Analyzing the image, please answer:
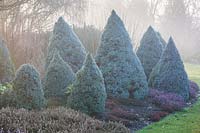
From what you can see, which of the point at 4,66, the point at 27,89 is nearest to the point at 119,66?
the point at 4,66

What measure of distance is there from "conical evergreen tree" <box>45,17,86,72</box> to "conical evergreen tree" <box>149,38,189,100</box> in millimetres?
2784

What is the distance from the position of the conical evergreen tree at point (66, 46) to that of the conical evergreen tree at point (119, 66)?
2.14ft

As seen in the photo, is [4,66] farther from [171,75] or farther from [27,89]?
[171,75]

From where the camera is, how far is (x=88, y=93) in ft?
26.9

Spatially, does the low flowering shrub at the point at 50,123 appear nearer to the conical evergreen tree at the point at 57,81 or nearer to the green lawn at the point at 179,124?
the green lawn at the point at 179,124

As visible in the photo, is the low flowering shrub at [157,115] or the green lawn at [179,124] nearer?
the green lawn at [179,124]

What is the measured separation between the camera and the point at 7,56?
35.2 feet

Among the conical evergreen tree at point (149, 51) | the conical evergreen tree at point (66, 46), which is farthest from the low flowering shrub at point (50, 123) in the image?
the conical evergreen tree at point (149, 51)

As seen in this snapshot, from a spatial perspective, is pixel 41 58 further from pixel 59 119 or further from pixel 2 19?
pixel 59 119

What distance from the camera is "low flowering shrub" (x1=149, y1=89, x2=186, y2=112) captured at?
35.0 feet

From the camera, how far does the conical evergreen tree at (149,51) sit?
14.2 metres

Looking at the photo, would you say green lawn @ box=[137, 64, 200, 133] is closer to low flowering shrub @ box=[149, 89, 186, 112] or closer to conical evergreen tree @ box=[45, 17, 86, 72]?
low flowering shrub @ box=[149, 89, 186, 112]

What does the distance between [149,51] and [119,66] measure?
3.49 metres

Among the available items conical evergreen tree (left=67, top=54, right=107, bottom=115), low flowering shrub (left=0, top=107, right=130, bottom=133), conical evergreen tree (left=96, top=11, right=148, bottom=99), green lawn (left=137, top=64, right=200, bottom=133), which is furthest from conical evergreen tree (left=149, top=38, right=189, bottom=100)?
low flowering shrub (left=0, top=107, right=130, bottom=133)
